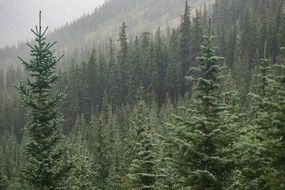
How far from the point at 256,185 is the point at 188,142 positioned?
2675mm

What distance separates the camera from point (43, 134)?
20594 millimetres

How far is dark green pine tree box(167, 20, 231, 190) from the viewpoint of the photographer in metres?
15.1

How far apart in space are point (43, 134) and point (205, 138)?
864 cm

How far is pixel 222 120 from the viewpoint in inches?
616

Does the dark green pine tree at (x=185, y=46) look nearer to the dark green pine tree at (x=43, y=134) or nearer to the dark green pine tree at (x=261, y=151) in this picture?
the dark green pine tree at (x=43, y=134)

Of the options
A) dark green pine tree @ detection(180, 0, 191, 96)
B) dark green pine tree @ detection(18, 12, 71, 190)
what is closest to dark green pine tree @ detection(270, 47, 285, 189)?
dark green pine tree @ detection(18, 12, 71, 190)

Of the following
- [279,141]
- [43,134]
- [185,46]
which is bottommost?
[43,134]

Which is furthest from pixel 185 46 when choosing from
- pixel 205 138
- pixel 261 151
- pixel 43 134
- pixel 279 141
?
pixel 279 141

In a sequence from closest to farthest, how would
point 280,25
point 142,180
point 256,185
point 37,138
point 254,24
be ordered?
1. point 256,185
2. point 37,138
3. point 142,180
4. point 280,25
5. point 254,24

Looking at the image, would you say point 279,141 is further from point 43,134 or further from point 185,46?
point 185,46

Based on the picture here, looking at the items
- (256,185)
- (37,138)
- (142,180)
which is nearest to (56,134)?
(37,138)

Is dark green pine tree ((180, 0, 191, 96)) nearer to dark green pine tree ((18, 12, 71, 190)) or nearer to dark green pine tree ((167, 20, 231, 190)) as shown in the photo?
dark green pine tree ((18, 12, 71, 190))

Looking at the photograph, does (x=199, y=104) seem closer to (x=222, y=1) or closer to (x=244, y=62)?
(x=244, y=62)

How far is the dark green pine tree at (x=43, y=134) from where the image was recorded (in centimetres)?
2000
